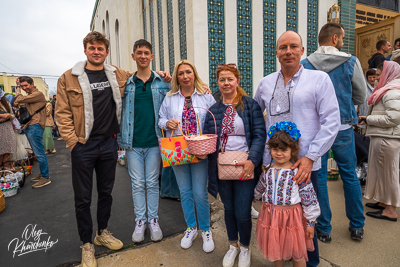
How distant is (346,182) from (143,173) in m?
2.37

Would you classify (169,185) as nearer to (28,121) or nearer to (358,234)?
(358,234)

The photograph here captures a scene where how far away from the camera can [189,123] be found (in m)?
2.67

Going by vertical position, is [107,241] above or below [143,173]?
below

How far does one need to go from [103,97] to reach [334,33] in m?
2.68

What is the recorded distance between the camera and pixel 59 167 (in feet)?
23.5

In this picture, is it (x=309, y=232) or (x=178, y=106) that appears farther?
(x=178, y=106)

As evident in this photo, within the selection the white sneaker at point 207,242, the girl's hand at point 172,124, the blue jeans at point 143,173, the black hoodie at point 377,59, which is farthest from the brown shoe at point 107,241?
the black hoodie at point 377,59

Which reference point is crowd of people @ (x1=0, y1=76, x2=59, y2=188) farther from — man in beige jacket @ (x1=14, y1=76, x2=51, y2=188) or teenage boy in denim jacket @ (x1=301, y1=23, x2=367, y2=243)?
teenage boy in denim jacket @ (x1=301, y1=23, x2=367, y2=243)

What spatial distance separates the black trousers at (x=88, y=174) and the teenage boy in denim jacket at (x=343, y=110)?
2334mm

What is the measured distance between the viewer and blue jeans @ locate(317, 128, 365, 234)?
2.61 m

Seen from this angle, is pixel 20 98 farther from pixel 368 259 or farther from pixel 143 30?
pixel 143 30

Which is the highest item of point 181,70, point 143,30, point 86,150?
point 143,30

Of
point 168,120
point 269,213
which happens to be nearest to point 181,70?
point 168,120

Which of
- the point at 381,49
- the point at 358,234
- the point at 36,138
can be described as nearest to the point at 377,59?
the point at 381,49
